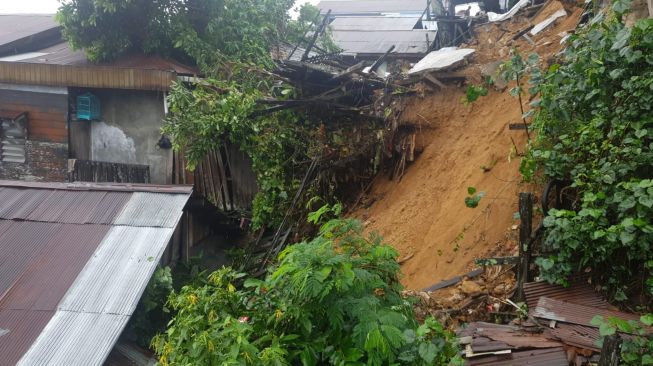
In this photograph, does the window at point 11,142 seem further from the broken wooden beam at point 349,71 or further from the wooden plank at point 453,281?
the wooden plank at point 453,281

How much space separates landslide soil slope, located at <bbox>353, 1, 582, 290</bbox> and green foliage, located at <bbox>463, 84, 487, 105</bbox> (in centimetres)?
22

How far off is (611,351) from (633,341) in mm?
328

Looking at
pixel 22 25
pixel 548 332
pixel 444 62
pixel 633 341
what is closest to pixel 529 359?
pixel 548 332

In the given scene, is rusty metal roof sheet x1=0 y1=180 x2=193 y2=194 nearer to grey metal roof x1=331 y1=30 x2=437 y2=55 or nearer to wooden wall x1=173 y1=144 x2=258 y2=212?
wooden wall x1=173 y1=144 x2=258 y2=212

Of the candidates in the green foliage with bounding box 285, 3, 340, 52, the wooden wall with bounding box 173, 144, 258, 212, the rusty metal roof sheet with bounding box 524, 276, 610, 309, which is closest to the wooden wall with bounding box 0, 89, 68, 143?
the wooden wall with bounding box 173, 144, 258, 212

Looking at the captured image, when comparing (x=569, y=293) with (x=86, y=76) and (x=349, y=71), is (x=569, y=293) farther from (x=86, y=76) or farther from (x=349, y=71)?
(x=86, y=76)

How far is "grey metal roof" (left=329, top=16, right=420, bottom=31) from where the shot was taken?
20172 millimetres

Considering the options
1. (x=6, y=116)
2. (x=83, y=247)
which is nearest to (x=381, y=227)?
(x=83, y=247)

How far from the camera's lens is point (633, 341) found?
3.74 m

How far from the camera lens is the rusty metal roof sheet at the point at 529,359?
154 inches

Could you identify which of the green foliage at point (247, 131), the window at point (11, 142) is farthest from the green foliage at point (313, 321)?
the window at point (11, 142)

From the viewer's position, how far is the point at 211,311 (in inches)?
146

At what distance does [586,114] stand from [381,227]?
326 cm

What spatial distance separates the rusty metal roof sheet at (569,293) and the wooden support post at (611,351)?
105 cm
